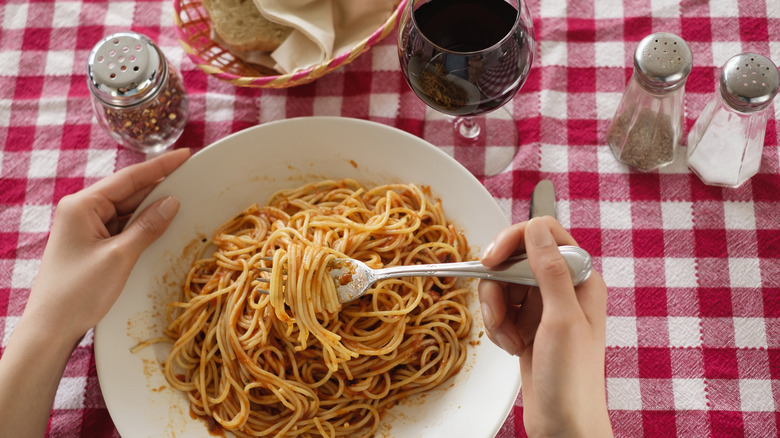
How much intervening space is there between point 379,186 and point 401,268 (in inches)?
18.2

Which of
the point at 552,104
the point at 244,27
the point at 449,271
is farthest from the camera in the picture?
the point at 552,104

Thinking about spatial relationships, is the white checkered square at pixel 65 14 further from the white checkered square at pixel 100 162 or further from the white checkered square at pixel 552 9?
the white checkered square at pixel 552 9

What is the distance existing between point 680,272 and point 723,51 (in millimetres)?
884

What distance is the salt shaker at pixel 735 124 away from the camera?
2148 millimetres

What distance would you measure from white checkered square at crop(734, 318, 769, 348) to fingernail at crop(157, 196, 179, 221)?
1919 mm

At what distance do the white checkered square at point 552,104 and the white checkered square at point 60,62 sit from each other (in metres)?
1.87

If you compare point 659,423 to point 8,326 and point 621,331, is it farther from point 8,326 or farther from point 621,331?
point 8,326

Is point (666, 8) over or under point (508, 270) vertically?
over

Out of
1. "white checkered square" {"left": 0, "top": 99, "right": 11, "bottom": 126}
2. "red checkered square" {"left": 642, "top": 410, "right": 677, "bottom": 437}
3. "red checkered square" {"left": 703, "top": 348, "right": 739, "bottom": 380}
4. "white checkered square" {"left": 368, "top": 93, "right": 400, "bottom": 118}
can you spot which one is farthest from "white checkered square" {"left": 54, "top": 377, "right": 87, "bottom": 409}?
"red checkered square" {"left": 703, "top": 348, "right": 739, "bottom": 380}

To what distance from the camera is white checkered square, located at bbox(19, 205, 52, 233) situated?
2656 mm

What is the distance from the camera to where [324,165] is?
2.49 meters

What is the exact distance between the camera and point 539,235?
1768mm

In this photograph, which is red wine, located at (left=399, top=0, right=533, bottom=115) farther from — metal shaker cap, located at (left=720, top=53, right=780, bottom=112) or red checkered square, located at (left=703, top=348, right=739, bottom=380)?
red checkered square, located at (left=703, top=348, right=739, bottom=380)

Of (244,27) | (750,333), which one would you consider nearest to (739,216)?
(750,333)
